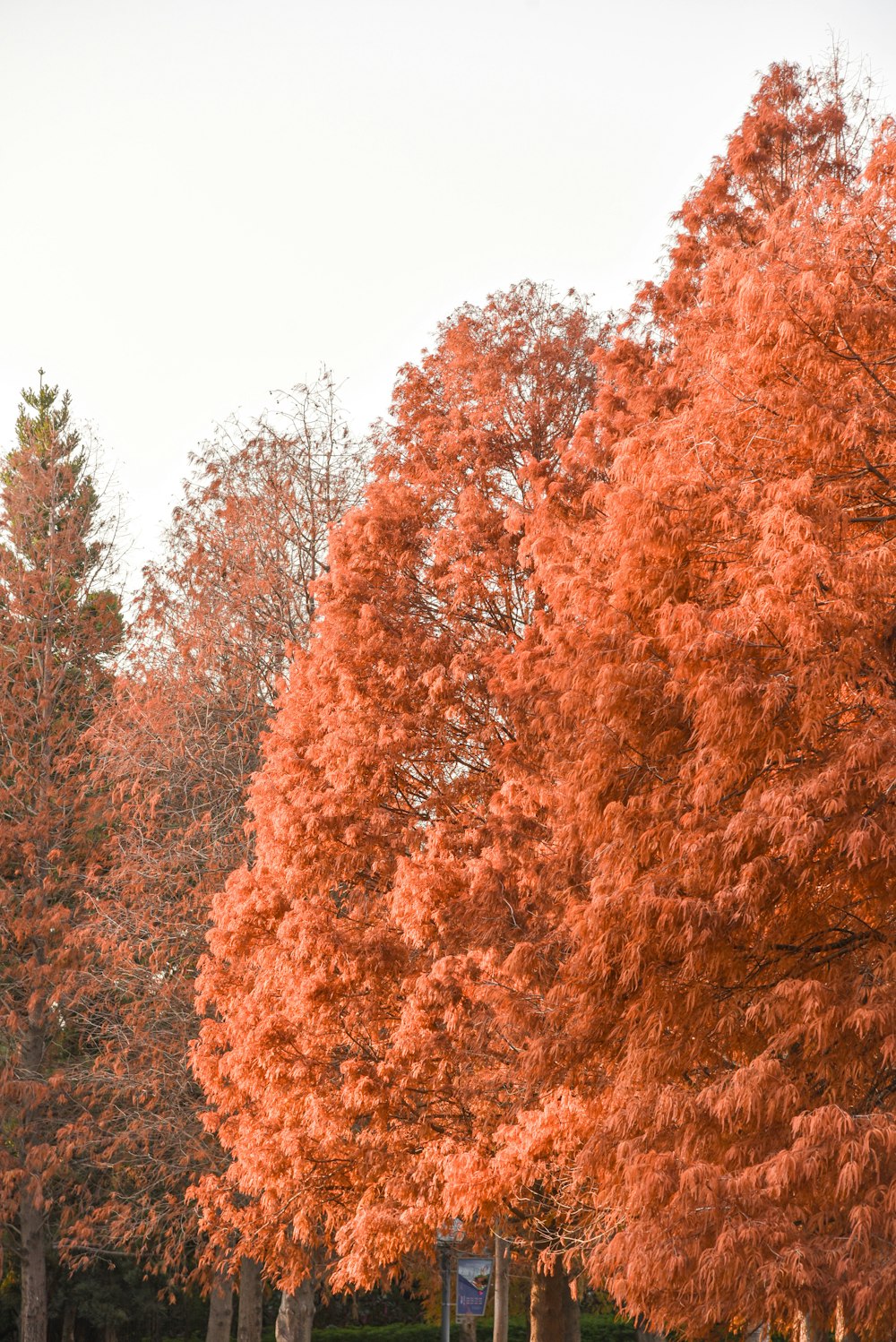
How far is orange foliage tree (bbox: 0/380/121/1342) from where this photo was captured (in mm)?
20625

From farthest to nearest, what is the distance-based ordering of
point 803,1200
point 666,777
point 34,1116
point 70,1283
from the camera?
1. point 70,1283
2. point 34,1116
3. point 666,777
4. point 803,1200

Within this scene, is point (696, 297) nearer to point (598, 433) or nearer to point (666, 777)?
point (598, 433)

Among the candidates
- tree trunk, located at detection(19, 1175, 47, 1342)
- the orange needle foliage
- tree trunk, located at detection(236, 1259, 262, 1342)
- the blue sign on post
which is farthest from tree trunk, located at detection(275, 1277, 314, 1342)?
tree trunk, located at detection(19, 1175, 47, 1342)

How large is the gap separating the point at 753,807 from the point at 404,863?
15.9 ft

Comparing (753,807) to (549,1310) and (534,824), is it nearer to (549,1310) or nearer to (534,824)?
(534,824)

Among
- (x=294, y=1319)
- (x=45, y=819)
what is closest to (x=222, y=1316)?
(x=294, y=1319)

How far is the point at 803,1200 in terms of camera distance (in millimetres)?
7082

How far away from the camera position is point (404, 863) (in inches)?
470

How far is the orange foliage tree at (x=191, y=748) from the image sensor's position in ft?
60.5

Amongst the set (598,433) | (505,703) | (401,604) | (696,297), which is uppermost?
(696,297)

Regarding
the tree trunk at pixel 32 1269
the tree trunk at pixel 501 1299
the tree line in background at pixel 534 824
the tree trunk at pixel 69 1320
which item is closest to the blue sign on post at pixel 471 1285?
the tree line in background at pixel 534 824

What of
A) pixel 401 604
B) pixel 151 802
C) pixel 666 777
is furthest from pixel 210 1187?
pixel 666 777

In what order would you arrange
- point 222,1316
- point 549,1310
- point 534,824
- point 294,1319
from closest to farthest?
point 534,824 < point 549,1310 < point 294,1319 < point 222,1316

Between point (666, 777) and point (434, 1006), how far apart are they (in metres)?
4.09
